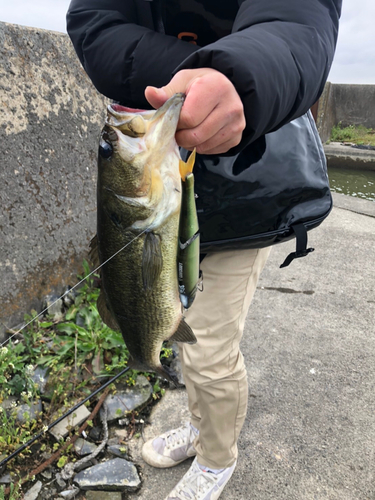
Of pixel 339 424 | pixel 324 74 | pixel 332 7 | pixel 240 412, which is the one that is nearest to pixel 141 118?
pixel 324 74

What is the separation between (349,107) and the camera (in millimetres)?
12523

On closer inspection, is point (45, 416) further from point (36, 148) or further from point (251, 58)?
point (251, 58)

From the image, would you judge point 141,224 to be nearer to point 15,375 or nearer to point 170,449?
point 170,449

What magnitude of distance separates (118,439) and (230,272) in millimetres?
1314

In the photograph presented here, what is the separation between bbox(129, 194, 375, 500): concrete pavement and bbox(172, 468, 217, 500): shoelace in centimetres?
15

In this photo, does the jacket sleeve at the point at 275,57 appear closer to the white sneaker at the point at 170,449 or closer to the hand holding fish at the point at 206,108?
the hand holding fish at the point at 206,108

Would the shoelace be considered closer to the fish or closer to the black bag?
the fish

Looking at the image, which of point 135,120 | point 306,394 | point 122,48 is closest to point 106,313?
point 135,120

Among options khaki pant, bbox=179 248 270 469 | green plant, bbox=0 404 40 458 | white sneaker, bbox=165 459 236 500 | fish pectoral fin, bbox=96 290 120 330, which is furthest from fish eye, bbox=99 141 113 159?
green plant, bbox=0 404 40 458

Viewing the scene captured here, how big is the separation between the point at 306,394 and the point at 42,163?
2.44 metres

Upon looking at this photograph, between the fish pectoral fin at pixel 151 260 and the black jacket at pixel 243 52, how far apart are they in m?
0.37

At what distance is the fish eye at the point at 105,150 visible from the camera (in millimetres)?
1070

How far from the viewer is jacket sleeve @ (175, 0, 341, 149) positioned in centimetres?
94

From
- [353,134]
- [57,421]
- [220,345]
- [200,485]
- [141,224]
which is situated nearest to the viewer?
[141,224]
